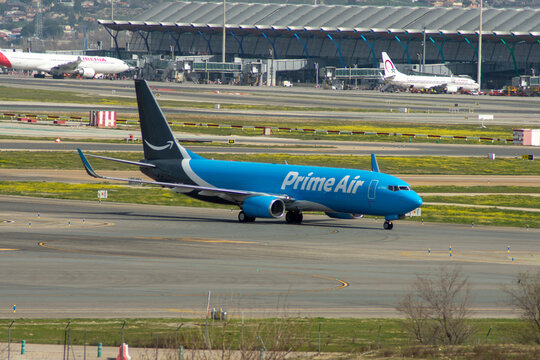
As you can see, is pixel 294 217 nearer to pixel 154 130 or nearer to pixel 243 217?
pixel 243 217

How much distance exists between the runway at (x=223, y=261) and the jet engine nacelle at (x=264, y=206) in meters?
0.92

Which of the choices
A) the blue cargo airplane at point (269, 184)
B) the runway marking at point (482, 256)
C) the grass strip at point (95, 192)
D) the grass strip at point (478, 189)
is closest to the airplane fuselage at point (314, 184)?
the blue cargo airplane at point (269, 184)

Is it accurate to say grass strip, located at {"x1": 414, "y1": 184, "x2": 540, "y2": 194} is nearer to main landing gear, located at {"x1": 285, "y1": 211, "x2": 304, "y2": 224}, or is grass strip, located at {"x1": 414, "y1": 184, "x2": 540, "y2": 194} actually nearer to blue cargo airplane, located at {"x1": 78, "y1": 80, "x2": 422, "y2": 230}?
blue cargo airplane, located at {"x1": 78, "y1": 80, "x2": 422, "y2": 230}

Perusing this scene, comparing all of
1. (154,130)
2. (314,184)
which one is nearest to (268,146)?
(154,130)

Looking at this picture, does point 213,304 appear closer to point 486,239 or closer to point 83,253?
point 83,253

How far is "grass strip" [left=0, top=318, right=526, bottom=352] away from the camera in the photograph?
30.2m

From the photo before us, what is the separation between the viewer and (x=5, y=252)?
160ft

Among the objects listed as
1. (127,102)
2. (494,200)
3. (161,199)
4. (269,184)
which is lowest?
(161,199)

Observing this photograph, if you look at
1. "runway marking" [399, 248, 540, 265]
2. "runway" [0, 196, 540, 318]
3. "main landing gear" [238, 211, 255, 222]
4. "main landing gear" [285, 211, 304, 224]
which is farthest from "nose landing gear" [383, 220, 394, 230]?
"main landing gear" [238, 211, 255, 222]

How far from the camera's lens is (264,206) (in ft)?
201

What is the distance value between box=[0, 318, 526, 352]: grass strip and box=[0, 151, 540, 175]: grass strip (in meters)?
59.0

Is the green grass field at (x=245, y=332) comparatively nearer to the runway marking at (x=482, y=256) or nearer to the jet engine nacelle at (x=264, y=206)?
the runway marking at (x=482, y=256)

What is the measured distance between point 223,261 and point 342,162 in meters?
52.4

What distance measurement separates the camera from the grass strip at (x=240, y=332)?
30.2 m
